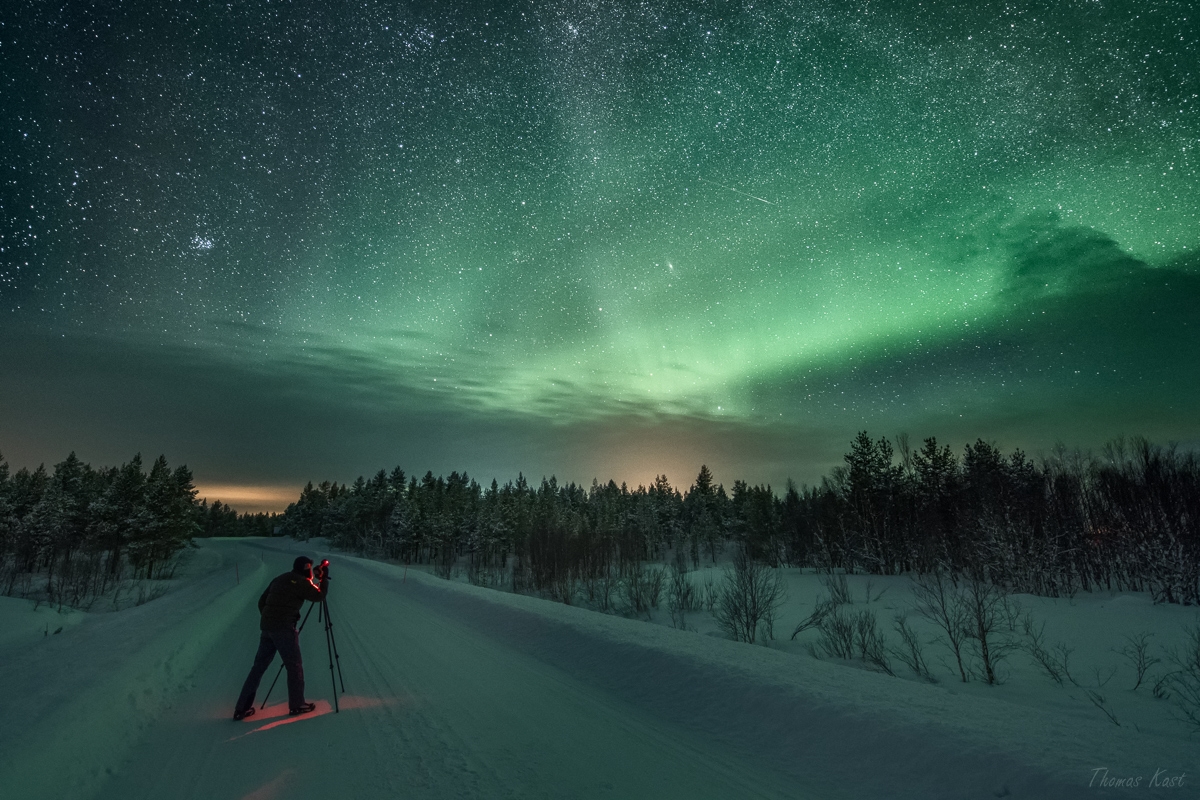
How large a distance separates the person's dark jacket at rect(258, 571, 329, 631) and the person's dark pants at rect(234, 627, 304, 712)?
126mm

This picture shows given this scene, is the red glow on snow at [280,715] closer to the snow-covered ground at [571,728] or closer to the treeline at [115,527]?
the snow-covered ground at [571,728]

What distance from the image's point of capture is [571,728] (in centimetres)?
640

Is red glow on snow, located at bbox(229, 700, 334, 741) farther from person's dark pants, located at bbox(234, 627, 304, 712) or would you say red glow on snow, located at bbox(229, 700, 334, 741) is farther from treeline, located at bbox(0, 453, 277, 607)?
treeline, located at bbox(0, 453, 277, 607)

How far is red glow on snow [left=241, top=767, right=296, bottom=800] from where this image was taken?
462cm

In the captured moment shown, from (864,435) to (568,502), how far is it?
8450 cm

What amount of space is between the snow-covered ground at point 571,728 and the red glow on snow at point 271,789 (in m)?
0.03

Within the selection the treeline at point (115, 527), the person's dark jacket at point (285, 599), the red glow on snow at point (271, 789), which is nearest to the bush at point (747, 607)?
the person's dark jacket at point (285, 599)

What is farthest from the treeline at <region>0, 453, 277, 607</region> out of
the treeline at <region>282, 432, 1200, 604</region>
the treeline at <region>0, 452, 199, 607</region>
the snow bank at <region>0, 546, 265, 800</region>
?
the snow bank at <region>0, 546, 265, 800</region>

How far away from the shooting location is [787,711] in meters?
6.48

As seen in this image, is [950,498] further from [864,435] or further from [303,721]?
[303,721]

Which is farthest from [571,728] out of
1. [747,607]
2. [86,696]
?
[747,607]

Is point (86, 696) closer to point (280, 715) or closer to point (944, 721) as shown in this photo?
point (280, 715)

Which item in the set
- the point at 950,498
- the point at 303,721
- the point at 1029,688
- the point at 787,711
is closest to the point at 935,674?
the point at 1029,688

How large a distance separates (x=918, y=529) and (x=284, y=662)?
45.4 m
